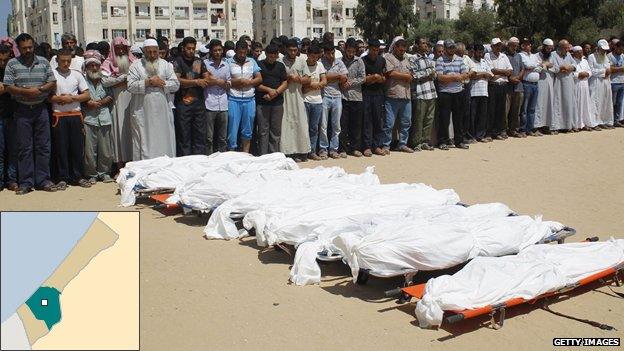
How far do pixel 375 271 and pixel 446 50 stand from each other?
7833mm

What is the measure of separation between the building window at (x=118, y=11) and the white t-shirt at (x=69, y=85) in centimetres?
6468

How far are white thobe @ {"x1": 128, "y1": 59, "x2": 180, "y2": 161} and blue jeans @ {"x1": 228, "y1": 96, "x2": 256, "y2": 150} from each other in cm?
102

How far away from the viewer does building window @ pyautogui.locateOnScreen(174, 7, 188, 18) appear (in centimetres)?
7238

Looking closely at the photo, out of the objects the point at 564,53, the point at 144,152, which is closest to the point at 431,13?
the point at 564,53

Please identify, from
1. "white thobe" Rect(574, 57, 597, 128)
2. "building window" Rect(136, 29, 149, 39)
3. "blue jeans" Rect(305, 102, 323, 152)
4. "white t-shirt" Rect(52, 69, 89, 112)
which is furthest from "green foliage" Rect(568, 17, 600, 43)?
"building window" Rect(136, 29, 149, 39)

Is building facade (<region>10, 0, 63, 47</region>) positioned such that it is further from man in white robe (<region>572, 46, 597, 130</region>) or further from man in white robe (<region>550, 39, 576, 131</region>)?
man in white robe (<region>550, 39, 576, 131</region>)

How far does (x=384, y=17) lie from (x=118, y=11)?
3338cm

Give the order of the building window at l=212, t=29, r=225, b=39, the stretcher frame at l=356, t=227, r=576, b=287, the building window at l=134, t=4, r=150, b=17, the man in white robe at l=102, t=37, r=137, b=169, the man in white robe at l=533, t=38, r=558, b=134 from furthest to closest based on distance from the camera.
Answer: the building window at l=212, t=29, r=225, b=39
the building window at l=134, t=4, r=150, b=17
the man in white robe at l=533, t=38, r=558, b=134
the man in white robe at l=102, t=37, r=137, b=169
the stretcher frame at l=356, t=227, r=576, b=287

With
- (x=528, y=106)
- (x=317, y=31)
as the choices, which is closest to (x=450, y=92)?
(x=528, y=106)

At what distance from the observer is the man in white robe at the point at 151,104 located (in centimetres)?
962

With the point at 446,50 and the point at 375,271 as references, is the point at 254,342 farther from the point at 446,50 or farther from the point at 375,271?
the point at 446,50

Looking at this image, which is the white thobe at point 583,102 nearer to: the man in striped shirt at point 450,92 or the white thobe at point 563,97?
the white thobe at point 563,97

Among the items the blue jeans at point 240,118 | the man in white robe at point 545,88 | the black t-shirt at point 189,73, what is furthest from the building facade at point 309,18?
the black t-shirt at point 189,73

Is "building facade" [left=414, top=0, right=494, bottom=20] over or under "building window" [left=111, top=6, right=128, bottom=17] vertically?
over
